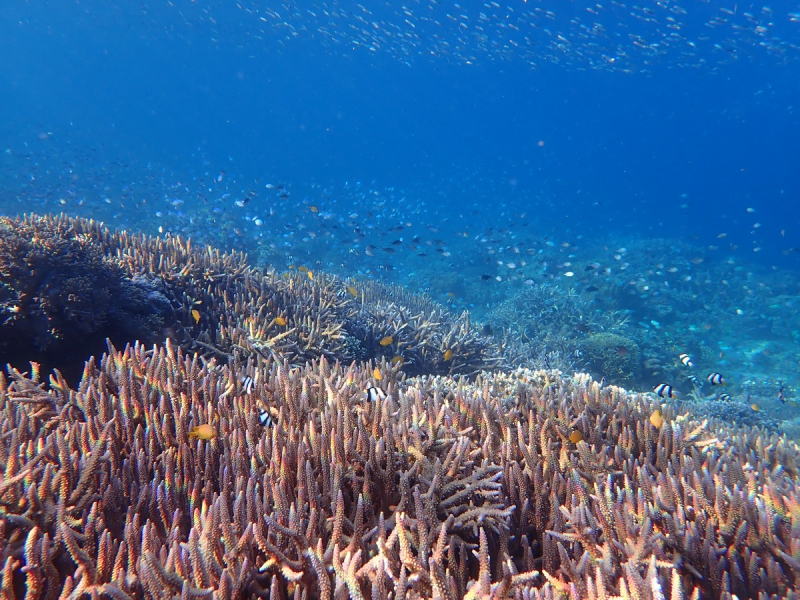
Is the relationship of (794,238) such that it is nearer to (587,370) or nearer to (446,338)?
(587,370)

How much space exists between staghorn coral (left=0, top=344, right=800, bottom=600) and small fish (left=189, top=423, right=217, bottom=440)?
0.06 meters

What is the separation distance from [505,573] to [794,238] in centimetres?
11437

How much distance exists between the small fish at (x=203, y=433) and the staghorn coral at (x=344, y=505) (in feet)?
0.18

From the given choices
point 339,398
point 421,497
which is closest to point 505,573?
point 421,497

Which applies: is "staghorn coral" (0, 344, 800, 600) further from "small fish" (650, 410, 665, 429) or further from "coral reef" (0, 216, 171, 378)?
"coral reef" (0, 216, 171, 378)

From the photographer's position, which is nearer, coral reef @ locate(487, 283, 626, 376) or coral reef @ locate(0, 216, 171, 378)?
coral reef @ locate(0, 216, 171, 378)

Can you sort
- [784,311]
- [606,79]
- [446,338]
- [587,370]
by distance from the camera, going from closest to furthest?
1. [446,338]
2. [587,370]
3. [784,311]
4. [606,79]

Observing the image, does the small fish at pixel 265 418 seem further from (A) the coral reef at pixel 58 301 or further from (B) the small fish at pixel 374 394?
(A) the coral reef at pixel 58 301

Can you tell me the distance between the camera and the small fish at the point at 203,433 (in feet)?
8.06

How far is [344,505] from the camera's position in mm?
2062

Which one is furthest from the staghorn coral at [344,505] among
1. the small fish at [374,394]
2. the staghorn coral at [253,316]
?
the staghorn coral at [253,316]

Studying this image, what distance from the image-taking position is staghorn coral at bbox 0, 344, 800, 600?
1576mm

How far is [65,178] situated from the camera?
29.7m

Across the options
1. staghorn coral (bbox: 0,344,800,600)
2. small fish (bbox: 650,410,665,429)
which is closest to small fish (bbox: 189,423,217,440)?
staghorn coral (bbox: 0,344,800,600)
